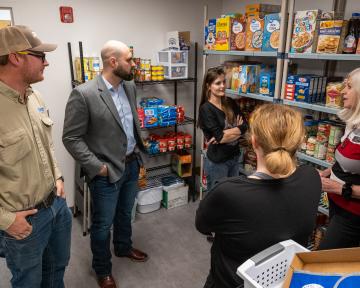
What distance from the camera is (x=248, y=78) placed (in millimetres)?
2631

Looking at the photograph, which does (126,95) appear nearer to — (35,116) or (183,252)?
(35,116)

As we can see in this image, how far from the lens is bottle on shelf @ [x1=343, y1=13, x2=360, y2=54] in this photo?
1.88m

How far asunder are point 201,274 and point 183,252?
1.03ft

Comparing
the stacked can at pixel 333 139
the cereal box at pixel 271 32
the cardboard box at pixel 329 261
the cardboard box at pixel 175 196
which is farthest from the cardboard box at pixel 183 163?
the cardboard box at pixel 329 261

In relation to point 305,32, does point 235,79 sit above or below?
below

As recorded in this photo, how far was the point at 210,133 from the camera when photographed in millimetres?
2482

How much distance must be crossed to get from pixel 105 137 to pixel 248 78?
1357 millimetres

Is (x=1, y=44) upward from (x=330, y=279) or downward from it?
upward

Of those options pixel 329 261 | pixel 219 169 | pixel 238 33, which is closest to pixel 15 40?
pixel 329 261

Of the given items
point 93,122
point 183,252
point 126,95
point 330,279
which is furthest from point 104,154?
point 330,279

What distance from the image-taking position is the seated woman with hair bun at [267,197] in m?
1.00

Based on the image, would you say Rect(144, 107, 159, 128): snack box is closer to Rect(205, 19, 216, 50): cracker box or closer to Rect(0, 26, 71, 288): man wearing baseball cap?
Rect(205, 19, 216, 50): cracker box

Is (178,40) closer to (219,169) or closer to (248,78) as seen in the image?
(248,78)

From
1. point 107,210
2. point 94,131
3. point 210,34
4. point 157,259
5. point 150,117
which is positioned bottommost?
point 157,259
